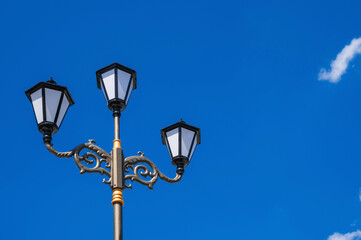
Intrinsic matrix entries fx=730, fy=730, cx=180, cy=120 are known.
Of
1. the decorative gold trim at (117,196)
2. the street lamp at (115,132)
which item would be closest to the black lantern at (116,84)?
the street lamp at (115,132)

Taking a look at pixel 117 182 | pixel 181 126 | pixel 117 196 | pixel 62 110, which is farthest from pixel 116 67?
pixel 117 196

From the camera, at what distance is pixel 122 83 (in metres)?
8.85

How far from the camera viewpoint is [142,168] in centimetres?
882

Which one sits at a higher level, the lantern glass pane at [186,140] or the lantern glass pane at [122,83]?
the lantern glass pane at [122,83]

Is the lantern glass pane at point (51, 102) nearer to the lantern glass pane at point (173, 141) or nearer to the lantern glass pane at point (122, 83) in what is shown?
the lantern glass pane at point (122, 83)

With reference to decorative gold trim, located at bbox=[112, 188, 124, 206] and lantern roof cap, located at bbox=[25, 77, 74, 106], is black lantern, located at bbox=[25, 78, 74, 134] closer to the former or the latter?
lantern roof cap, located at bbox=[25, 77, 74, 106]

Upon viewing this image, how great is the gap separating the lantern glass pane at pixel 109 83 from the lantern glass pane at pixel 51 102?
650 mm

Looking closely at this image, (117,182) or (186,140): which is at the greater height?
(186,140)

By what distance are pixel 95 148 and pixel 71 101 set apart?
2.09 feet

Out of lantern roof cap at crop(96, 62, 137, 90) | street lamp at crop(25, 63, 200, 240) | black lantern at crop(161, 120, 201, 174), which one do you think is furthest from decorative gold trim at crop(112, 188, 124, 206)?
lantern roof cap at crop(96, 62, 137, 90)

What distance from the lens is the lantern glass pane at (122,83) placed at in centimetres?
882

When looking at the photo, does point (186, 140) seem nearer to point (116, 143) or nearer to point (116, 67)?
point (116, 143)

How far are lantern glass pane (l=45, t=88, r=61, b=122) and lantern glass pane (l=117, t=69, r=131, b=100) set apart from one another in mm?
767

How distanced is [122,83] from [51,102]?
3.04 ft
